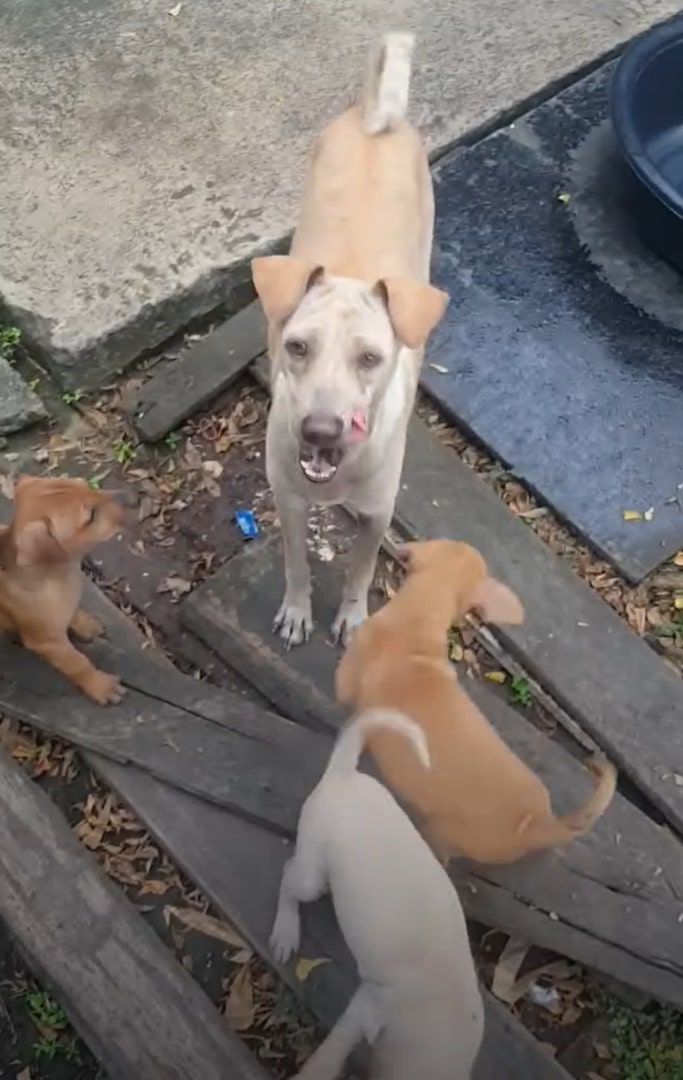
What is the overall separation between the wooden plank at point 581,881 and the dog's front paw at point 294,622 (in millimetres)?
62

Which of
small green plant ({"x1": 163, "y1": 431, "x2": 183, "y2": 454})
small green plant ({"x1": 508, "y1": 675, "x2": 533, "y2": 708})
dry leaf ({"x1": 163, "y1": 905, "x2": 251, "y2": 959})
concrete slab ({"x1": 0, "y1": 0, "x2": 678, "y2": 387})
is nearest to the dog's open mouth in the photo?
small green plant ({"x1": 508, "y1": 675, "x2": 533, "y2": 708})

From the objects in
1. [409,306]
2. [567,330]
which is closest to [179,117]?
[567,330]

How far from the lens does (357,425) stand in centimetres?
275

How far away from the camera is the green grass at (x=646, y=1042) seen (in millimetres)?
2979

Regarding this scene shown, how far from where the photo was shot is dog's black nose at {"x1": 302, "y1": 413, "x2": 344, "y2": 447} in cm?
269

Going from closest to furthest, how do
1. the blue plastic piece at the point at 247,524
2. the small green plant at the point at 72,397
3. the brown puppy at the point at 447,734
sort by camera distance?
the brown puppy at the point at 447,734
the blue plastic piece at the point at 247,524
the small green plant at the point at 72,397

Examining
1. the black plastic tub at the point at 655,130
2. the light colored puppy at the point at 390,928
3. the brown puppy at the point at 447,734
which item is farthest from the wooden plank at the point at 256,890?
the black plastic tub at the point at 655,130

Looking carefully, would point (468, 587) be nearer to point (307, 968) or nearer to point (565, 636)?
point (565, 636)

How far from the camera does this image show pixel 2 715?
346cm

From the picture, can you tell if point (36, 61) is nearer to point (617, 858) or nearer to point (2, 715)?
point (2, 715)

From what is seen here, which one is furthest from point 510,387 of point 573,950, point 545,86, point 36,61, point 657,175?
point 36,61

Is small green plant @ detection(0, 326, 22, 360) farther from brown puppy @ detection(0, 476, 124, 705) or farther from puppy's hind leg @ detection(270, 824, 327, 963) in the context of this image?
puppy's hind leg @ detection(270, 824, 327, 963)

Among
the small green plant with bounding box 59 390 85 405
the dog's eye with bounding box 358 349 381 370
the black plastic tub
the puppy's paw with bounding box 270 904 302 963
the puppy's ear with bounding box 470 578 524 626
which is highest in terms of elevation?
the dog's eye with bounding box 358 349 381 370

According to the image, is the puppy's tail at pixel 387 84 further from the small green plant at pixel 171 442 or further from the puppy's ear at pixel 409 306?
the small green plant at pixel 171 442
